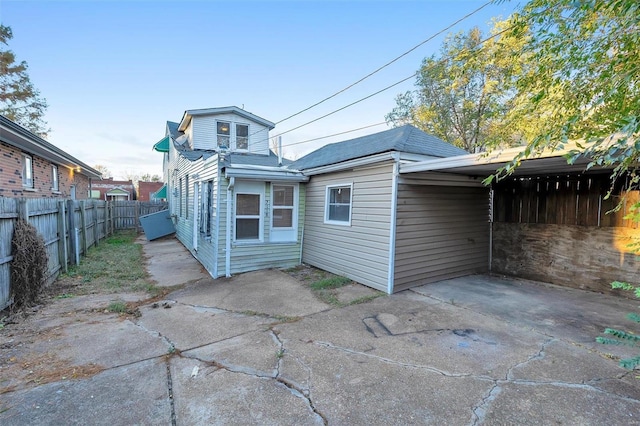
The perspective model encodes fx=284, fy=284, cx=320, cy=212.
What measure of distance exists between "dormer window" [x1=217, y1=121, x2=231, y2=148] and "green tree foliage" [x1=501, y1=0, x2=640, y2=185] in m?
10.8

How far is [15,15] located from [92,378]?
8.85 meters

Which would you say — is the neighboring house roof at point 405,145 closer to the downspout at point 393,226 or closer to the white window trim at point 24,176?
the downspout at point 393,226

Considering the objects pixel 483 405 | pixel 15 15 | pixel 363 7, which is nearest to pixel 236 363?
pixel 483 405

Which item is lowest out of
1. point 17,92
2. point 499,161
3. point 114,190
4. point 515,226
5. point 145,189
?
point 515,226

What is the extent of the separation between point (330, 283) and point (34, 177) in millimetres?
11606

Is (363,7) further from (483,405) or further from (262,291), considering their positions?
(483,405)

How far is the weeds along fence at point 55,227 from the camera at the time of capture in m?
4.12

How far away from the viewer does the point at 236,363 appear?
9.93 feet

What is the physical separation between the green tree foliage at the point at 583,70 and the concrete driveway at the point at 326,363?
78.9 inches

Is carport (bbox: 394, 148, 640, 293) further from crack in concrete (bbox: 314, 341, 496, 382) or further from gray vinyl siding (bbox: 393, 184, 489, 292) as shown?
crack in concrete (bbox: 314, 341, 496, 382)

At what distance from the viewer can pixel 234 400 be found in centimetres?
243

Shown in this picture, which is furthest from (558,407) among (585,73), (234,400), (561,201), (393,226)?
(561,201)

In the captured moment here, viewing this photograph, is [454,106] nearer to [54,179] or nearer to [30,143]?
[30,143]

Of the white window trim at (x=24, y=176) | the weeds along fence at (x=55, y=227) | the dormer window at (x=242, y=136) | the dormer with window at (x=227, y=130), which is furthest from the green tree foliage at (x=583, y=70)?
the white window trim at (x=24, y=176)
